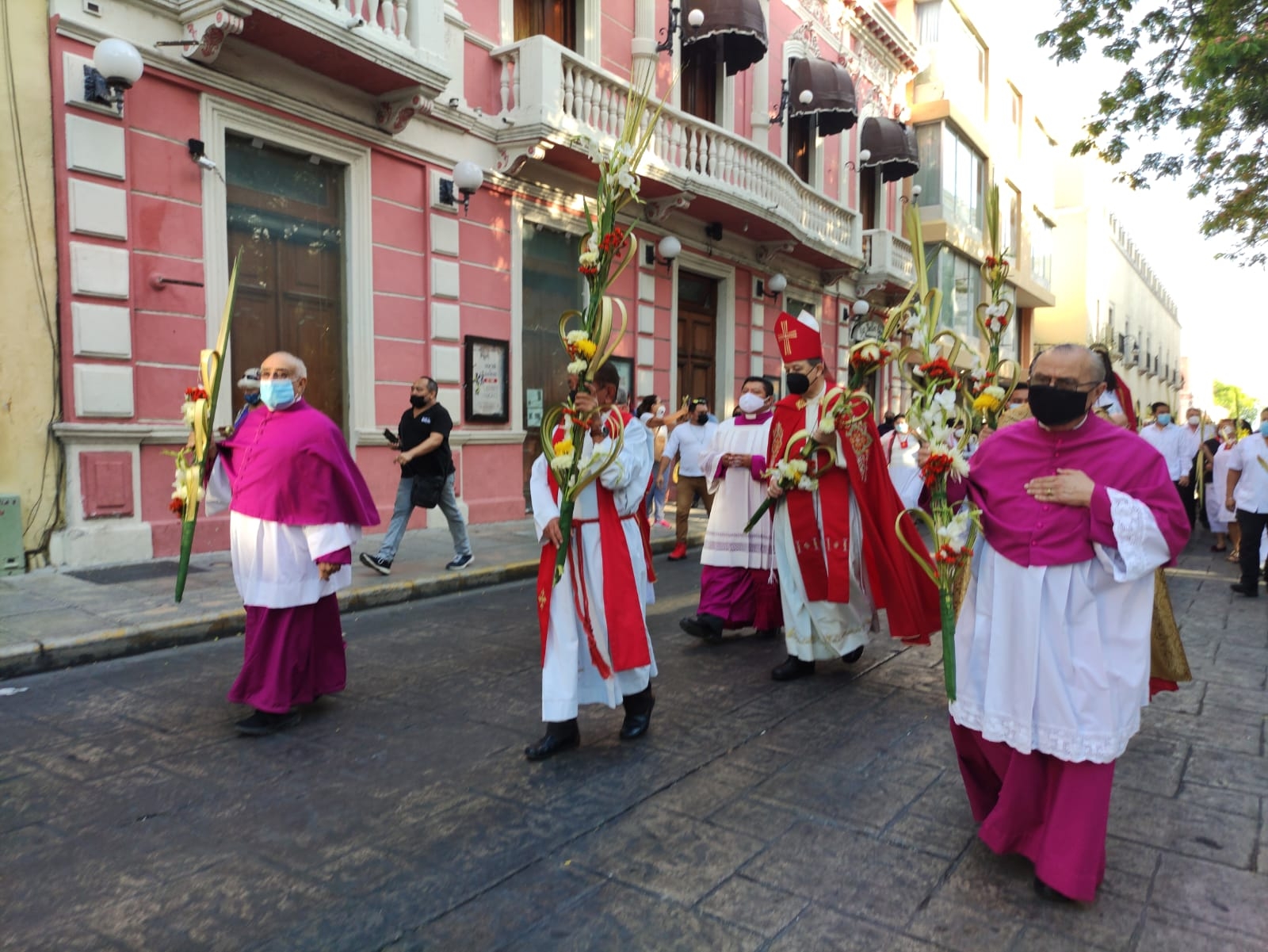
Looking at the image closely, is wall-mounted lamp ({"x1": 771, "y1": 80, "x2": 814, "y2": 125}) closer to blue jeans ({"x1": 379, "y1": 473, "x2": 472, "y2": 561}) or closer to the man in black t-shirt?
the man in black t-shirt

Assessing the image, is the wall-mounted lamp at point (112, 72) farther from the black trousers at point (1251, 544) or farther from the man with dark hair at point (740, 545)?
the black trousers at point (1251, 544)

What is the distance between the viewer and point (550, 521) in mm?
4266

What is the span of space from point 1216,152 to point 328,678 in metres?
13.5

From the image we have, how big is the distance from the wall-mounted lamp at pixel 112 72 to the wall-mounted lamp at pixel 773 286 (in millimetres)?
11872

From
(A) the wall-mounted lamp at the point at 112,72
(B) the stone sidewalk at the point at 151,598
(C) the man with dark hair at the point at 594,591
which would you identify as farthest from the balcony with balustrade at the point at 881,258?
(C) the man with dark hair at the point at 594,591

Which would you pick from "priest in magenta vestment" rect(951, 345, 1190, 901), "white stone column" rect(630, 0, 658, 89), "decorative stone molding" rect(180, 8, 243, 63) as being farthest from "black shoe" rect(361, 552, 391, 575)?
"white stone column" rect(630, 0, 658, 89)

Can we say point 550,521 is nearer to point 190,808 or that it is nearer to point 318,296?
point 190,808

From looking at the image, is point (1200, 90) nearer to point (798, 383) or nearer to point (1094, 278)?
point (798, 383)

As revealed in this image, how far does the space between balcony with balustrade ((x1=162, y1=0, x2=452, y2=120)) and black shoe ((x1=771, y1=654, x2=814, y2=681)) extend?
23.7 feet

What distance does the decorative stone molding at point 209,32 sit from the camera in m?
8.44

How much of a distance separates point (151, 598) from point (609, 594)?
14.3 ft

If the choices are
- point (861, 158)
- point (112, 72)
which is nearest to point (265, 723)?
point (112, 72)

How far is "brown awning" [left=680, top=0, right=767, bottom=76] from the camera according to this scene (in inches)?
565

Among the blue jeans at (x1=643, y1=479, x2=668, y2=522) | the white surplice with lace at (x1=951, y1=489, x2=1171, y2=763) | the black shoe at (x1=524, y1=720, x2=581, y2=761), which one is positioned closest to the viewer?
the white surplice with lace at (x1=951, y1=489, x2=1171, y2=763)
